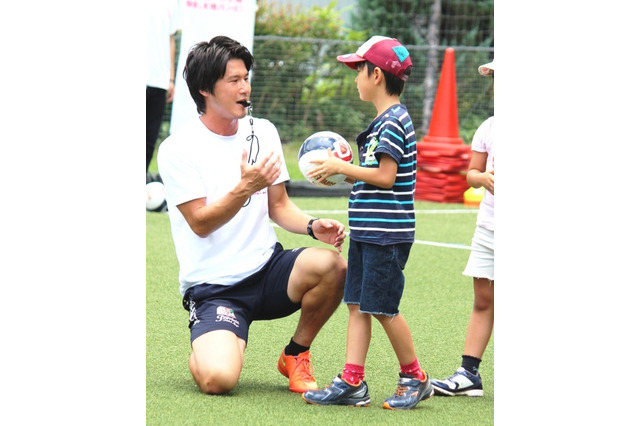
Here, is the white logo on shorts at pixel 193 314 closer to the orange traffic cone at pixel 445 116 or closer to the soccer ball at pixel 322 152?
the soccer ball at pixel 322 152

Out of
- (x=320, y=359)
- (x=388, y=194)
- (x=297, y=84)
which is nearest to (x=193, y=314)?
(x=320, y=359)

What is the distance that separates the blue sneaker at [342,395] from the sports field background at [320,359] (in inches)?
1.6

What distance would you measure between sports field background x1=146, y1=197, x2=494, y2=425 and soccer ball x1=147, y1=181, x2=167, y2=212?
5.53 ft

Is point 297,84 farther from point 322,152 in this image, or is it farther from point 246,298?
point 322,152

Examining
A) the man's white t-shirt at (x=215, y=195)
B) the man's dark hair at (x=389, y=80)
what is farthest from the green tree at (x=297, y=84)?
the man's dark hair at (x=389, y=80)

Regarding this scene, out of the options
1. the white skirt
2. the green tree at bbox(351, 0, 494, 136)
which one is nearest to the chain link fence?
the green tree at bbox(351, 0, 494, 136)

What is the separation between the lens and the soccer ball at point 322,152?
400 cm

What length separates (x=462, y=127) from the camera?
16.8m

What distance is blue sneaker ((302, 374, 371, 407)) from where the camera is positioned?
154 inches

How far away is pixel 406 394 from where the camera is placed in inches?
153

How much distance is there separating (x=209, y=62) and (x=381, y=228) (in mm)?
1011

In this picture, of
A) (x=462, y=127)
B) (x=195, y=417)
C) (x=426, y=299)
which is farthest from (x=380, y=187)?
(x=462, y=127)

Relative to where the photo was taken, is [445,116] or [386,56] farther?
[445,116]
